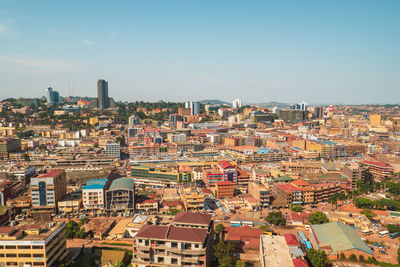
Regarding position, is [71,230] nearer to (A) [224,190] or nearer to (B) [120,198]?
(B) [120,198]

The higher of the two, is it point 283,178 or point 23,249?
point 23,249

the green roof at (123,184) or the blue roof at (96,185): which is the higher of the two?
the green roof at (123,184)

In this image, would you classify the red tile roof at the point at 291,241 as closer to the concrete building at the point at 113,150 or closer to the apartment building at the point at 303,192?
the apartment building at the point at 303,192

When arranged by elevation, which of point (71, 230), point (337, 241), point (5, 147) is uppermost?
point (5, 147)

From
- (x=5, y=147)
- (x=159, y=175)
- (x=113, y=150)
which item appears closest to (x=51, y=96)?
(x=5, y=147)

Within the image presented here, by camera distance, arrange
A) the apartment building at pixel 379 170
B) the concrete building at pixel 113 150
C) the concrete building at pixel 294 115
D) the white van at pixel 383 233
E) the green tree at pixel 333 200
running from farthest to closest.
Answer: the concrete building at pixel 294 115 → the concrete building at pixel 113 150 → the apartment building at pixel 379 170 → the green tree at pixel 333 200 → the white van at pixel 383 233

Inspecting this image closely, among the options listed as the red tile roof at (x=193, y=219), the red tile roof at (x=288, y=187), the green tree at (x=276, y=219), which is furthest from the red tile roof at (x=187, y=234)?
the red tile roof at (x=288, y=187)

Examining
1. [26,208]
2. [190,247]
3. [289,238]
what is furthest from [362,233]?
[26,208]
